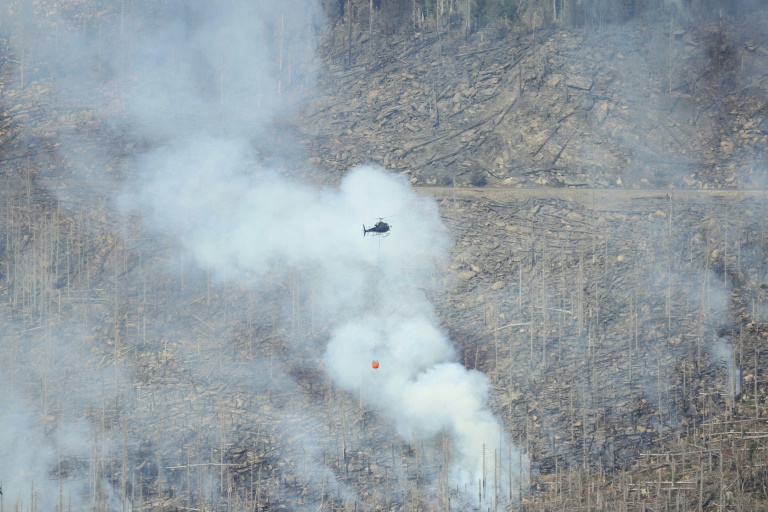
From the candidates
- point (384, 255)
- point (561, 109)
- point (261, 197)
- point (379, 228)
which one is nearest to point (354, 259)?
point (384, 255)

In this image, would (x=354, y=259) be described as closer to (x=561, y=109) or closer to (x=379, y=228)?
(x=379, y=228)

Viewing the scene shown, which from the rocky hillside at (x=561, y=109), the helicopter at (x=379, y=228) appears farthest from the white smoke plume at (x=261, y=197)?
the rocky hillside at (x=561, y=109)

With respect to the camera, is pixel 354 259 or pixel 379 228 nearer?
pixel 379 228

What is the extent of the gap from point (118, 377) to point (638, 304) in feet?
68.9

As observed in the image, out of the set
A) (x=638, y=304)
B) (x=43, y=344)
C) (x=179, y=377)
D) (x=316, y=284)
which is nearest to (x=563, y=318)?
(x=638, y=304)

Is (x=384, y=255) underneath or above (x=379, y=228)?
underneath

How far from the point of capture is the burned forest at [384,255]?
47594mm

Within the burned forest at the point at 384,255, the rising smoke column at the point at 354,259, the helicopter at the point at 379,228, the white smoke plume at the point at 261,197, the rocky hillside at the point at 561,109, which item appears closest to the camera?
the burned forest at the point at 384,255

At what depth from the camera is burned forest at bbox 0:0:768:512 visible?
47594 mm

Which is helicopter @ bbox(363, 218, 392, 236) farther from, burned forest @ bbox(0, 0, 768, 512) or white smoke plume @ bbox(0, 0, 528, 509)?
white smoke plume @ bbox(0, 0, 528, 509)

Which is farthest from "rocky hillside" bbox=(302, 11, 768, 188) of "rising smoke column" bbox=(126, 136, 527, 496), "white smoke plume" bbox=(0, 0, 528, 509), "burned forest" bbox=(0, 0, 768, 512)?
"rising smoke column" bbox=(126, 136, 527, 496)

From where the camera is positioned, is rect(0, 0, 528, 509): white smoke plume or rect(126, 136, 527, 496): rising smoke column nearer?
rect(126, 136, 527, 496): rising smoke column

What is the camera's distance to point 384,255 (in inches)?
2101

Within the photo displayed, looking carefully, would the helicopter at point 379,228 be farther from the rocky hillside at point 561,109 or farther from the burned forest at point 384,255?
the rocky hillside at point 561,109
